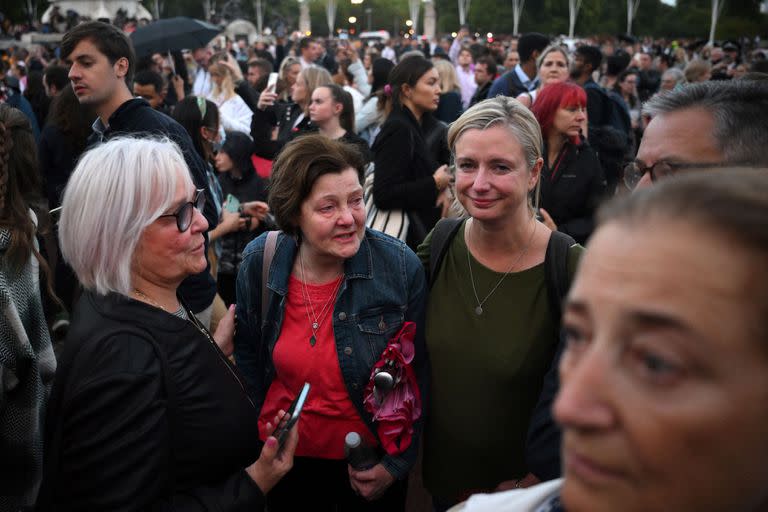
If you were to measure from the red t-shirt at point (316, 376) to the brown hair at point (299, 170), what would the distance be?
1.04 ft

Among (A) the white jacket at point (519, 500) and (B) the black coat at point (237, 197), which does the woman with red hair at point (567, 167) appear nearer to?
(B) the black coat at point (237, 197)

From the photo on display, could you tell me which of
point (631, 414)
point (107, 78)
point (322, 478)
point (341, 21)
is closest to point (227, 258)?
point (107, 78)

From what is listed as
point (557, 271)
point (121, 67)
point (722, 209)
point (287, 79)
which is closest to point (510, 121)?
point (557, 271)

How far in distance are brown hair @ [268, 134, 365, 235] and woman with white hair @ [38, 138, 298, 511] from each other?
47 cm

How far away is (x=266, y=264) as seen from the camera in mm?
2865

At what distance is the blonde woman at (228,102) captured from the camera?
821cm

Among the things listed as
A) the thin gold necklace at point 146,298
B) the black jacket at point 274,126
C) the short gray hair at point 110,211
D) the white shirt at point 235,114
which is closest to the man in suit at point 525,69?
the black jacket at point 274,126

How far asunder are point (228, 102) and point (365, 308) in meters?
6.63

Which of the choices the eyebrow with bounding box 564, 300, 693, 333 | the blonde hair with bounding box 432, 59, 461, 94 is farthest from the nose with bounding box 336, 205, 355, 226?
the blonde hair with bounding box 432, 59, 461, 94

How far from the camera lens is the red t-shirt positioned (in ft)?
8.88

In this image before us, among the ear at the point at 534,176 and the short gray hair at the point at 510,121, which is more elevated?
the short gray hair at the point at 510,121

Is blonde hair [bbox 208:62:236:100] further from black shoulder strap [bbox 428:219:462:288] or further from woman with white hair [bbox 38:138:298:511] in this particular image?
woman with white hair [bbox 38:138:298:511]

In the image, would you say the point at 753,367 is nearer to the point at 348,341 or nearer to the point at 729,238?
the point at 729,238

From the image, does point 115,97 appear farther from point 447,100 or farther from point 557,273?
point 447,100
